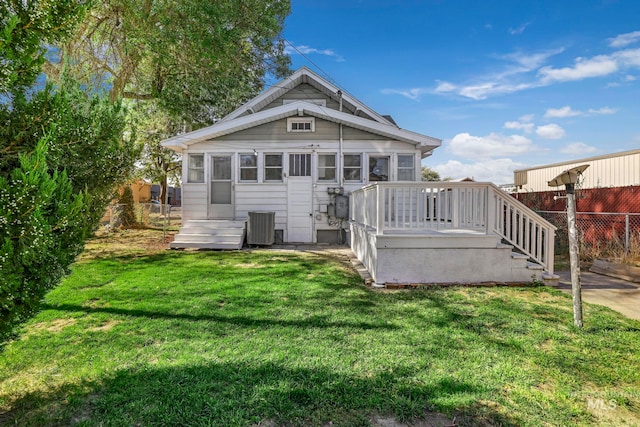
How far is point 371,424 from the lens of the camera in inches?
73.5

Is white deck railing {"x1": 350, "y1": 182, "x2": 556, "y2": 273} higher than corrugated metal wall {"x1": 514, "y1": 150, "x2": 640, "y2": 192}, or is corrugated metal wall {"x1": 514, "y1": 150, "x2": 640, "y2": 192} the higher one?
corrugated metal wall {"x1": 514, "y1": 150, "x2": 640, "y2": 192}

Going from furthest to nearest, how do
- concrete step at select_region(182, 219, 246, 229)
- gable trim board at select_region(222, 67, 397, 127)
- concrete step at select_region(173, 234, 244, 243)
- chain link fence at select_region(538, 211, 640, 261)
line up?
gable trim board at select_region(222, 67, 397, 127) → concrete step at select_region(182, 219, 246, 229) → concrete step at select_region(173, 234, 244, 243) → chain link fence at select_region(538, 211, 640, 261)

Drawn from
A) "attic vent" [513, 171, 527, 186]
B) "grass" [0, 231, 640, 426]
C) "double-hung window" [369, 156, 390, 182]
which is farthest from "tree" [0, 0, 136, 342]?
"attic vent" [513, 171, 527, 186]

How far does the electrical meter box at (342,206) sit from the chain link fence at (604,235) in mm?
5836

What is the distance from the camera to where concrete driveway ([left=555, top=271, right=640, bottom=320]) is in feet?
13.5

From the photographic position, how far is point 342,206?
9297 millimetres

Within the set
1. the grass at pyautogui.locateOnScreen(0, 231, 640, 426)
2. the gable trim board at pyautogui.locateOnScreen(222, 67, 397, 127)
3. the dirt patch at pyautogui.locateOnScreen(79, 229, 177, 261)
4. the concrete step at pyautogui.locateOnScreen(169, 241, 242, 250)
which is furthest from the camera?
the gable trim board at pyautogui.locateOnScreen(222, 67, 397, 127)

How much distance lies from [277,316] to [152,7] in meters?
9.63

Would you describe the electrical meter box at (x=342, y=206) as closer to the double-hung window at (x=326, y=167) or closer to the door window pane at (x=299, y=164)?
the double-hung window at (x=326, y=167)

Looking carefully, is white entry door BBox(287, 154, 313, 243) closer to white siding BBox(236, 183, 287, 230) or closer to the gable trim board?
white siding BBox(236, 183, 287, 230)

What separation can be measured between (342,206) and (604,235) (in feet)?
22.5

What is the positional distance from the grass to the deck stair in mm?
3764

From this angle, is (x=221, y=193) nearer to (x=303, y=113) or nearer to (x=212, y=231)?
(x=212, y=231)

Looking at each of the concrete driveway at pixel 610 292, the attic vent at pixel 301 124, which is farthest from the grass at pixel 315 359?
the attic vent at pixel 301 124
